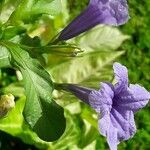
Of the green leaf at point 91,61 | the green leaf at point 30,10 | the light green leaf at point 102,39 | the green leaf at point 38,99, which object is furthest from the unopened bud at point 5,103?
the light green leaf at point 102,39

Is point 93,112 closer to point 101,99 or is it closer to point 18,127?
point 18,127

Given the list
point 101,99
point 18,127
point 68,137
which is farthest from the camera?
point 68,137

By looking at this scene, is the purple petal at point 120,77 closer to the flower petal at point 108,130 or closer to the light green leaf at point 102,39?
the flower petal at point 108,130

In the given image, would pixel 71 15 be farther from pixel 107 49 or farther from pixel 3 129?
pixel 3 129

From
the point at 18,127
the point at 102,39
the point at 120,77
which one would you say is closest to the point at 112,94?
the point at 120,77

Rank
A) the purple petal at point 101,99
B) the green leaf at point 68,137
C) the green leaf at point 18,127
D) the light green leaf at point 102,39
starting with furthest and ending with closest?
the light green leaf at point 102,39 → the green leaf at point 68,137 → the green leaf at point 18,127 → the purple petal at point 101,99

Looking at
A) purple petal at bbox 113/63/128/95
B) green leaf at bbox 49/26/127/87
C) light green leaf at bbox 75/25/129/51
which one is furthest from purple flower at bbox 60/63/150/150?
light green leaf at bbox 75/25/129/51
